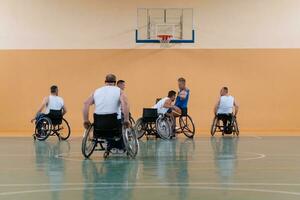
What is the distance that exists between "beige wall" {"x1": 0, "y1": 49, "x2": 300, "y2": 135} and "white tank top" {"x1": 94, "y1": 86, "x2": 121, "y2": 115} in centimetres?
841

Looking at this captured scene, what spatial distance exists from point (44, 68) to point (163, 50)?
331 cm

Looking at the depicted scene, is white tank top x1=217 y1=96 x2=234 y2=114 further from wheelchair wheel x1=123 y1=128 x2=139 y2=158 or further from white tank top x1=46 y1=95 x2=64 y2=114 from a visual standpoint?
wheelchair wheel x1=123 y1=128 x2=139 y2=158

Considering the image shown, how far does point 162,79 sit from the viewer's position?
1616cm

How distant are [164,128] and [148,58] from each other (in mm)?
4459

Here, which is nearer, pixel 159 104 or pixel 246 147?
pixel 246 147

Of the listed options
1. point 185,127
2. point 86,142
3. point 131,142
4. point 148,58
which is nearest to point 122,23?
point 148,58

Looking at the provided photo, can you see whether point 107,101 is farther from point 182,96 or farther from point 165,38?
point 165,38

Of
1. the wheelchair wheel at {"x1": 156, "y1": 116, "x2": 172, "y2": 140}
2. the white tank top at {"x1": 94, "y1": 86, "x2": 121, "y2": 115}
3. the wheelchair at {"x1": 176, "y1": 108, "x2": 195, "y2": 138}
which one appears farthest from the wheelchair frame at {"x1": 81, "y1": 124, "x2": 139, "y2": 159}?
the wheelchair at {"x1": 176, "y1": 108, "x2": 195, "y2": 138}

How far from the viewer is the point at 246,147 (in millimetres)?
9883

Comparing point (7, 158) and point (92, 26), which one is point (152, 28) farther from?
point (7, 158)

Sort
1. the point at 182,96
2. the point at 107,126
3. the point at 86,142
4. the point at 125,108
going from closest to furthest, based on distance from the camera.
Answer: the point at 125,108 → the point at 107,126 → the point at 86,142 → the point at 182,96

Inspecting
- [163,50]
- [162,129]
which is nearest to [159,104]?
[162,129]

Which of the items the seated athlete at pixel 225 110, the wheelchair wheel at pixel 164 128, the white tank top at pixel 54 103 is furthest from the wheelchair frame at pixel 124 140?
the seated athlete at pixel 225 110

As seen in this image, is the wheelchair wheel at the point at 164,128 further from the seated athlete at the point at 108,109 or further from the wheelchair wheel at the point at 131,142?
the seated athlete at the point at 108,109
